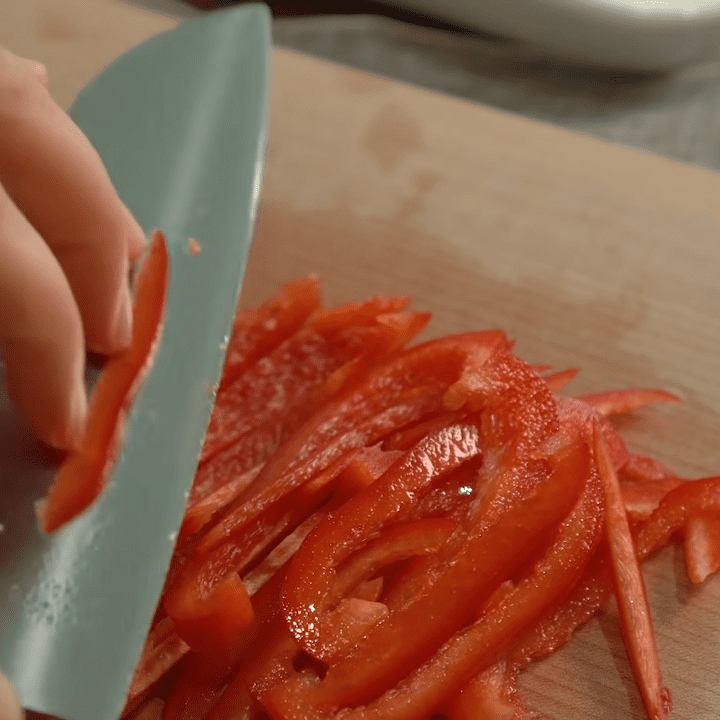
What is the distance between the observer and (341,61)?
2201 millimetres

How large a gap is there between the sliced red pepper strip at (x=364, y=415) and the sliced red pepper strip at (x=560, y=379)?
0.12 metres

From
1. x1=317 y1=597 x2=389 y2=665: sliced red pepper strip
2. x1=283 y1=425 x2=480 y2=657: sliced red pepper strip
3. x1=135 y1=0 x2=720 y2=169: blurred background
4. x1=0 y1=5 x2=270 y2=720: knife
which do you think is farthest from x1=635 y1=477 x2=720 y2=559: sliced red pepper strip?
x1=135 y1=0 x2=720 y2=169: blurred background

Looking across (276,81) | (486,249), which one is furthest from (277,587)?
(276,81)

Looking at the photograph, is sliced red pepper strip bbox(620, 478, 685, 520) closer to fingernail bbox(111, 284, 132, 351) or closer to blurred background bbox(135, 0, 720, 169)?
fingernail bbox(111, 284, 132, 351)

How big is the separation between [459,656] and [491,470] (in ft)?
0.73

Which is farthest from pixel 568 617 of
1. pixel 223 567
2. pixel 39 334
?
pixel 39 334

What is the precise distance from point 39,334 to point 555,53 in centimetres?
157

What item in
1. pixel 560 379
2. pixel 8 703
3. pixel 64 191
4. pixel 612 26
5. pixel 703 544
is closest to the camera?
pixel 8 703

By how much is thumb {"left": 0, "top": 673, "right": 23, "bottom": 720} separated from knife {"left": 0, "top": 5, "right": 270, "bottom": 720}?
62 mm

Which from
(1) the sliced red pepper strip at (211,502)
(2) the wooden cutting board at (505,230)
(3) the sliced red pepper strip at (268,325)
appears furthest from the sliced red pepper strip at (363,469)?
(2) the wooden cutting board at (505,230)

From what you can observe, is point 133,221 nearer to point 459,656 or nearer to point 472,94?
point 459,656

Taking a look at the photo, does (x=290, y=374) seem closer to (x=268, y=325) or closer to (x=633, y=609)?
(x=268, y=325)

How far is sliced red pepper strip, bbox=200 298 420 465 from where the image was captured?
1.22m

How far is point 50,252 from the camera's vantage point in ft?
3.00
